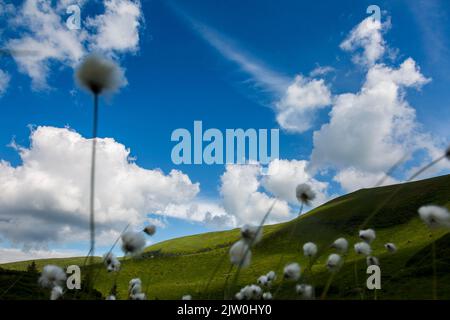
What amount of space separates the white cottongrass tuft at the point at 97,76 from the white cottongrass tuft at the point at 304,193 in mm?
2066

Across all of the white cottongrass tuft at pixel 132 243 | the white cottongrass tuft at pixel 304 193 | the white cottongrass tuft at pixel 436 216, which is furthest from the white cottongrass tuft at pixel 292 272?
the white cottongrass tuft at pixel 132 243

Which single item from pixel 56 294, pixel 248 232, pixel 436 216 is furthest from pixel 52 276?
pixel 436 216

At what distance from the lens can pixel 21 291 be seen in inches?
711

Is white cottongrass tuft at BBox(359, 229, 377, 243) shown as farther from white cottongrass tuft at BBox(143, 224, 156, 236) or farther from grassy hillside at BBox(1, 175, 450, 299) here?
grassy hillside at BBox(1, 175, 450, 299)

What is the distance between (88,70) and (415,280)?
89.1ft

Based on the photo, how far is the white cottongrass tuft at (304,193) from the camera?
12.9ft

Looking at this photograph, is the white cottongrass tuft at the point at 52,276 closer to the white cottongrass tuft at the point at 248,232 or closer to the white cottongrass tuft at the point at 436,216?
the white cottongrass tuft at the point at 248,232

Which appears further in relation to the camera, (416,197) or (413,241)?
(416,197)

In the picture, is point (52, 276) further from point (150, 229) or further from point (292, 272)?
point (292, 272)

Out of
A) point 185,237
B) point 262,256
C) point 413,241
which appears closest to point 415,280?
point 413,241

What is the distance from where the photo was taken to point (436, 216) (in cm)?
316
